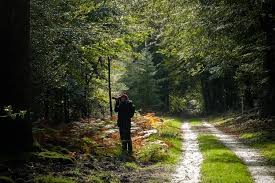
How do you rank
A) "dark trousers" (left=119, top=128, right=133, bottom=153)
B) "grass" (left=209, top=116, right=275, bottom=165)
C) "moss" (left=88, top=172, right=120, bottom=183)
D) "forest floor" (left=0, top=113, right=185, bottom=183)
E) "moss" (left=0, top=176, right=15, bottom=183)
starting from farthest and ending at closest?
1. "grass" (left=209, top=116, right=275, bottom=165)
2. "dark trousers" (left=119, top=128, right=133, bottom=153)
3. "moss" (left=88, top=172, right=120, bottom=183)
4. "forest floor" (left=0, top=113, right=185, bottom=183)
5. "moss" (left=0, top=176, right=15, bottom=183)

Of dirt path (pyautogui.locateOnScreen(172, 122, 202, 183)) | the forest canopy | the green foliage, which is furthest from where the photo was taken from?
the green foliage

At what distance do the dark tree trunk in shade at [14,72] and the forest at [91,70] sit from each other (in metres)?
0.02

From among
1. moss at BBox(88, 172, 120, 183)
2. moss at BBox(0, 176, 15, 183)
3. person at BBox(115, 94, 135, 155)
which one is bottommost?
moss at BBox(88, 172, 120, 183)

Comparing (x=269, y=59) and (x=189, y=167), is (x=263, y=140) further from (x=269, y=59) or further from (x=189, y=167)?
(x=189, y=167)

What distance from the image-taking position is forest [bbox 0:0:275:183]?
36.9ft

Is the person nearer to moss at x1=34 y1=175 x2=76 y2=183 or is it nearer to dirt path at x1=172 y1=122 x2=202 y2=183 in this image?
dirt path at x1=172 y1=122 x2=202 y2=183

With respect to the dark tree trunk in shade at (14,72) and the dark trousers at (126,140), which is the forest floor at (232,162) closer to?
the dark trousers at (126,140)

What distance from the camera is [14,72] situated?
443 inches

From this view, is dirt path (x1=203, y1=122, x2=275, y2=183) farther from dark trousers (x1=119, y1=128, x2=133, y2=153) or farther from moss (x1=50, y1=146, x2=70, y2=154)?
moss (x1=50, y1=146, x2=70, y2=154)

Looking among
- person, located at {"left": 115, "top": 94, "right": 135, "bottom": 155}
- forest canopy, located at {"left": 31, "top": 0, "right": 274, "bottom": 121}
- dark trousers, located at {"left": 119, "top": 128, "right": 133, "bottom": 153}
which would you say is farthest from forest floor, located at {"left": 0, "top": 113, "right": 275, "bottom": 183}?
forest canopy, located at {"left": 31, "top": 0, "right": 274, "bottom": 121}

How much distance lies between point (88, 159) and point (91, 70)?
12961 mm

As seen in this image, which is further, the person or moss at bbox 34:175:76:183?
the person

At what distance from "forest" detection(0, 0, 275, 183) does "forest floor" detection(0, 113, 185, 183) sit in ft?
0.12

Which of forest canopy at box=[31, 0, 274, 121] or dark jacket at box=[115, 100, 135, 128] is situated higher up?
forest canopy at box=[31, 0, 274, 121]
